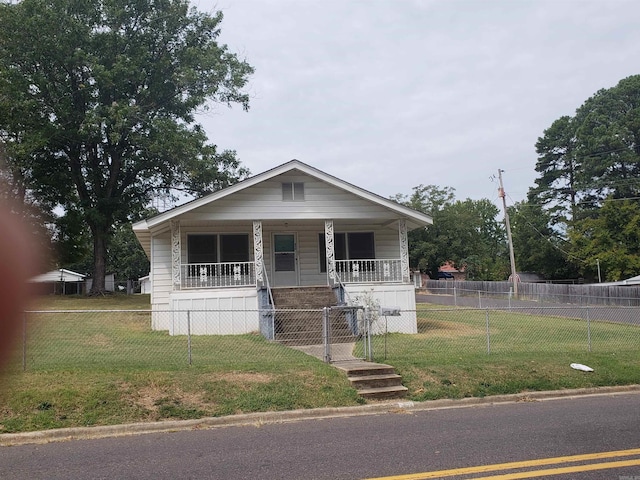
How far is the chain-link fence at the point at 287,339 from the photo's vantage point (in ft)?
34.3

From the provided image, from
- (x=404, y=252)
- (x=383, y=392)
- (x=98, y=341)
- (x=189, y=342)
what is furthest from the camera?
(x=404, y=252)

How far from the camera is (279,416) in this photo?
8.16 metres

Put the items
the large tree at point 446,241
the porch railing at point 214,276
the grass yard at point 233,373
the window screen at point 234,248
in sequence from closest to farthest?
the grass yard at point 233,373
the porch railing at point 214,276
the window screen at point 234,248
the large tree at point 446,241

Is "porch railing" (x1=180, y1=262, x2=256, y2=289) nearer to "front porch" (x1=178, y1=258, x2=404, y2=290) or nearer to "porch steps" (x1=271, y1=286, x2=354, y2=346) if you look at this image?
"front porch" (x1=178, y1=258, x2=404, y2=290)

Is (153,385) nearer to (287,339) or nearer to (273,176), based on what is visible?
(287,339)

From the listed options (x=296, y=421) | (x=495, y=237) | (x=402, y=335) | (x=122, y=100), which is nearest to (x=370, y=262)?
(x=402, y=335)

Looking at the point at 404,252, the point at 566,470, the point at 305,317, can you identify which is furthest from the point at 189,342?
the point at 404,252

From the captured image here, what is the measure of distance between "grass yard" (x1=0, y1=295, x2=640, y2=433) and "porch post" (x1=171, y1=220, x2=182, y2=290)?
2.44 m

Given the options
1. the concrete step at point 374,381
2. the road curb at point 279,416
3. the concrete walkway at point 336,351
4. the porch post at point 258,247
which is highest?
the porch post at point 258,247

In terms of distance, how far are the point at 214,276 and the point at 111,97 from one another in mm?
18022

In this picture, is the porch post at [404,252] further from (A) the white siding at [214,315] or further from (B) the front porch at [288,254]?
(A) the white siding at [214,315]

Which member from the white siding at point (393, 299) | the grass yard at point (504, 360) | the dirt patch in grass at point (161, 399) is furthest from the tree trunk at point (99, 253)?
the dirt patch in grass at point (161, 399)

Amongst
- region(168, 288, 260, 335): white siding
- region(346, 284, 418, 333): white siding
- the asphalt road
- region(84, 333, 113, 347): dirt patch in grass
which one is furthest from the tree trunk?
the asphalt road

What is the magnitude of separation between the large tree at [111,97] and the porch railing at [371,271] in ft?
46.3
